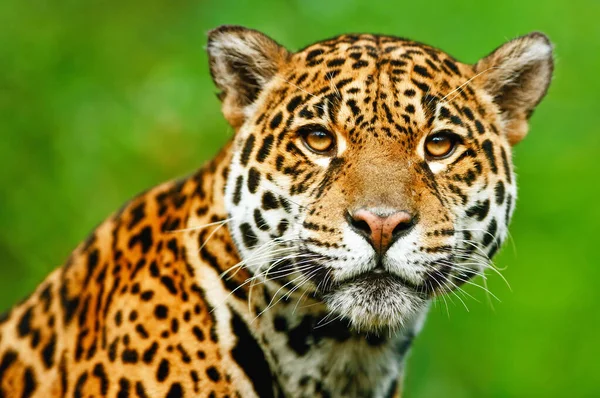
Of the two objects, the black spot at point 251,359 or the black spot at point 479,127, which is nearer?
the black spot at point 251,359

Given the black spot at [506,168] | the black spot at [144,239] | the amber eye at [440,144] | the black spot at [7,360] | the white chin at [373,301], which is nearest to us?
the white chin at [373,301]

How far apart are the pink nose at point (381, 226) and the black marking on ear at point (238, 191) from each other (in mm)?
905

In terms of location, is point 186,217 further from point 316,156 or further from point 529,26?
point 529,26

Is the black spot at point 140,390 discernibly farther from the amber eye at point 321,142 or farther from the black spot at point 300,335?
the amber eye at point 321,142

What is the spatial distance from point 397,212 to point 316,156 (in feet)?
2.87

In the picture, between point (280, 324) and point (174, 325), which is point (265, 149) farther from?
point (174, 325)

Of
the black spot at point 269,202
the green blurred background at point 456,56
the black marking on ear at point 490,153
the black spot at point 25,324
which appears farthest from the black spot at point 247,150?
the green blurred background at point 456,56

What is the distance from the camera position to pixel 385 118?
684cm

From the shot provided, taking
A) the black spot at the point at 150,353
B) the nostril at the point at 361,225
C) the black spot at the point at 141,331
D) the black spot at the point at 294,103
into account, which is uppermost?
the black spot at the point at 294,103

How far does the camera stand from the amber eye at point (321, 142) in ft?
22.8

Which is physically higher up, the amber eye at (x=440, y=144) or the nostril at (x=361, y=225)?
the amber eye at (x=440, y=144)

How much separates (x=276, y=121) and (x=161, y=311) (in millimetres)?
1419

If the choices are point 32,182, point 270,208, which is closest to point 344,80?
point 270,208

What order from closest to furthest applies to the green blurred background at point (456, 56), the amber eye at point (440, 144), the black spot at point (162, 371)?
1. the black spot at point (162, 371)
2. the amber eye at point (440, 144)
3. the green blurred background at point (456, 56)
